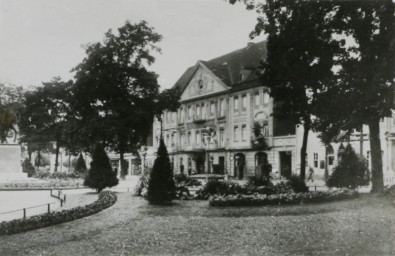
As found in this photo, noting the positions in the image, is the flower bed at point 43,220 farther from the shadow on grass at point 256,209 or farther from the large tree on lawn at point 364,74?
the large tree on lawn at point 364,74

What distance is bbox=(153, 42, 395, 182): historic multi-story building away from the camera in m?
45.9

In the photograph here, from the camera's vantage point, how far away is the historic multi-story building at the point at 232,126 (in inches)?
1805

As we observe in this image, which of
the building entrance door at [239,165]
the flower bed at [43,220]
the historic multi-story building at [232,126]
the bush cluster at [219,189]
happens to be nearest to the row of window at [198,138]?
the historic multi-story building at [232,126]

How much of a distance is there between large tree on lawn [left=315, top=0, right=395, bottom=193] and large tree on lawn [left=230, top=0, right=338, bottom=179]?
2.38ft

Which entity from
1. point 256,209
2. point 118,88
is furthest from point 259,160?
point 256,209

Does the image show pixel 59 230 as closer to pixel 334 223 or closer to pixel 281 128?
pixel 334 223

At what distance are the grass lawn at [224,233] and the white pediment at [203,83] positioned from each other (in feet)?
116

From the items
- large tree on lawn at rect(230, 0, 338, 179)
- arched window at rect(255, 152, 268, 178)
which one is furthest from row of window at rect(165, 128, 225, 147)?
large tree on lawn at rect(230, 0, 338, 179)

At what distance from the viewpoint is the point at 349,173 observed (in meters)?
23.2

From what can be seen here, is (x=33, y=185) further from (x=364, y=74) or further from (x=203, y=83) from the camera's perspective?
(x=364, y=74)

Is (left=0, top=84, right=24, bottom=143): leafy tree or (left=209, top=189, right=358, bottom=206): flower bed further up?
(left=0, top=84, right=24, bottom=143): leafy tree

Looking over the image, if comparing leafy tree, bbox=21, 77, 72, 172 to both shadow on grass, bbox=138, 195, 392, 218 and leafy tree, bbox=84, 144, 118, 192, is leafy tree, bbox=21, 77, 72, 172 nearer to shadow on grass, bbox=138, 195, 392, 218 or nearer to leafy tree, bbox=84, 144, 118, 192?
leafy tree, bbox=84, 144, 118, 192

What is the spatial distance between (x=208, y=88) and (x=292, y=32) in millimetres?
30621

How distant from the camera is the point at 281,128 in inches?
1829
